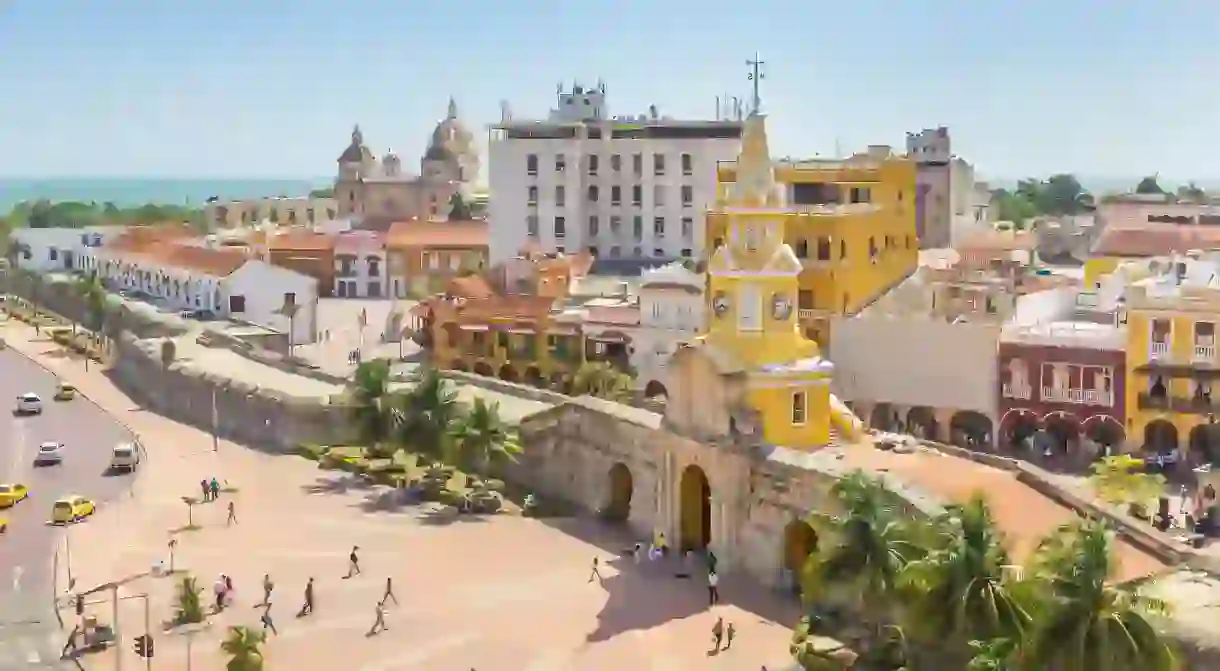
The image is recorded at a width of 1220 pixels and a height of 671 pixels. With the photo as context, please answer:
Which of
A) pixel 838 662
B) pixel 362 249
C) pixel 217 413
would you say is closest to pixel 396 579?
pixel 838 662

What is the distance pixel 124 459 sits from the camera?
58.4 meters

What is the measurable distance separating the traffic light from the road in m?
2.49

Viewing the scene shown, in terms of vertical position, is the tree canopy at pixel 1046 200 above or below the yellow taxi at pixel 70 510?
above

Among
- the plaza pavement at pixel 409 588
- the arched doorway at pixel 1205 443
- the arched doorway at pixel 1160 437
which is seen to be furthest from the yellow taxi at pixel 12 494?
the arched doorway at pixel 1205 443

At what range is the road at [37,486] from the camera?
37438 mm

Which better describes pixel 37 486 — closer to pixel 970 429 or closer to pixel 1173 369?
pixel 970 429

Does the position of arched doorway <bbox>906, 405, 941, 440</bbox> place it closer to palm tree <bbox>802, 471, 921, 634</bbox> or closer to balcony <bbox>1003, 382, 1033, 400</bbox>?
balcony <bbox>1003, 382, 1033, 400</bbox>

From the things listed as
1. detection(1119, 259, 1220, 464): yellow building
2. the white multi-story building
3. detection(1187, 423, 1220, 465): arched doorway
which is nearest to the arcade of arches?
detection(1119, 259, 1220, 464): yellow building

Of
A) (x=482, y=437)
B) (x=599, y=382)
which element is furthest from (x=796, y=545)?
(x=599, y=382)

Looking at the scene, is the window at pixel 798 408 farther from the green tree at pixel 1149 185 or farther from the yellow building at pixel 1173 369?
the green tree at pixel 1149 185

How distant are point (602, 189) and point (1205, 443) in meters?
47.9

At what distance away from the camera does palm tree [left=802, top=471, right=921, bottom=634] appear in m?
31.1

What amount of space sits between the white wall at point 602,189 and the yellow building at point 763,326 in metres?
50.0

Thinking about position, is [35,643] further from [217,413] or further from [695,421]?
[217,413]
